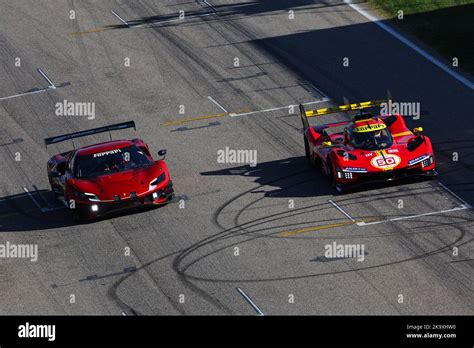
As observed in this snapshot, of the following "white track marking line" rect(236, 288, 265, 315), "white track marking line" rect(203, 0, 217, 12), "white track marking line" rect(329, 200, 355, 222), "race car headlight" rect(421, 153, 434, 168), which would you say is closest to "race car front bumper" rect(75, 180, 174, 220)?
"white track marking line" rect(329, 200, 355, 222)

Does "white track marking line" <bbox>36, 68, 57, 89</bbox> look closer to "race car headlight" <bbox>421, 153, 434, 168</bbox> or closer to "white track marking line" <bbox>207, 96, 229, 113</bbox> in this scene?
"white track marking line" <bbox>207, 96, 229, 113</bbox>

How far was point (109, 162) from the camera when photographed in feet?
92.9

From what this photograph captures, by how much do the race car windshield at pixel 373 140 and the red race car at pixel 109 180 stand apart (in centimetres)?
483

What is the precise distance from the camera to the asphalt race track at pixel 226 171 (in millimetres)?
22984

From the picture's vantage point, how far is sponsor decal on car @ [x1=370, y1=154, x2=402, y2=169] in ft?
89.9

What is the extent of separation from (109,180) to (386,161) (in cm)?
670

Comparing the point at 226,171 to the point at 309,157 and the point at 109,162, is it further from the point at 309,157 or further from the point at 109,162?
the point at 109,162

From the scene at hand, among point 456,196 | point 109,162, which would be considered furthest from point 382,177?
point 109,162

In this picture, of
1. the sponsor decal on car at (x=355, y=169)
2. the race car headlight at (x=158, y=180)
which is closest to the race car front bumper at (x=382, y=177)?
the sponsor decal on car at (x=355, y=169)

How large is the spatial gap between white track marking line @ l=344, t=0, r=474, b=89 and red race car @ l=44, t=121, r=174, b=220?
12440 millimetres

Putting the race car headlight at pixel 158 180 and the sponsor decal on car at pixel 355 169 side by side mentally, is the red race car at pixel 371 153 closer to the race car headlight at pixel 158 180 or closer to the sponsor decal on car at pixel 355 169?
the sponsor decal on car at pixel 355 169

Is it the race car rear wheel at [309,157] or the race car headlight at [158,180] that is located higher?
the race car rear wheel at [309,157]
